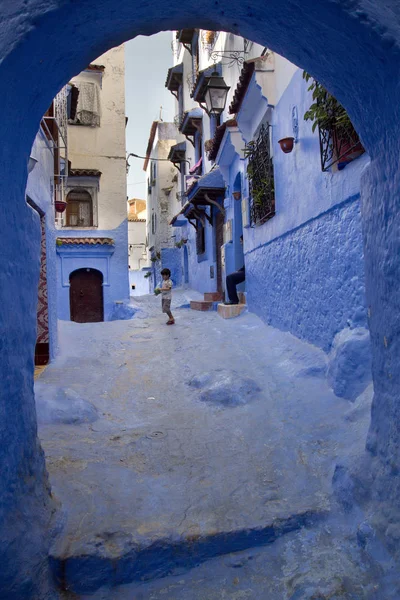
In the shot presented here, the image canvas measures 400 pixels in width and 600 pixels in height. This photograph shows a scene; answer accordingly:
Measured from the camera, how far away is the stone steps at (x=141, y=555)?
2.48 meters

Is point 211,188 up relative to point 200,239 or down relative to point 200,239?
up

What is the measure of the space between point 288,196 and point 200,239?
32.5 ft

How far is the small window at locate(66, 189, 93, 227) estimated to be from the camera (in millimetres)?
18405

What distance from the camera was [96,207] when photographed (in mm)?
18328

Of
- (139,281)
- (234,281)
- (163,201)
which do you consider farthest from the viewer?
(139,281)

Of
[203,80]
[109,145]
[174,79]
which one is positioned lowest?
[109,145]

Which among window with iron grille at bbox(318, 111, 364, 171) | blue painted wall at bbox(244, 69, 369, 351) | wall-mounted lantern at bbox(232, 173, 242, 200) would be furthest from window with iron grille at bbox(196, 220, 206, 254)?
window with iron grille at bbox(318, 111, 364, 171)

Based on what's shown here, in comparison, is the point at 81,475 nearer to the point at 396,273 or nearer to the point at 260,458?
the point at 260,458

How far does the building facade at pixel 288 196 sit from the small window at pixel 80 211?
6.58 metres

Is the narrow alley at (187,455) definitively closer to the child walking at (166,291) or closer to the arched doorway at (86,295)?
the child walking at (166,291)

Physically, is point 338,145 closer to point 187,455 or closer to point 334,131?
point 334,131

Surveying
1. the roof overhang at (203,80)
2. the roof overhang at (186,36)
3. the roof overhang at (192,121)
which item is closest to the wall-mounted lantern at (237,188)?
the roof overhang at (203,80)

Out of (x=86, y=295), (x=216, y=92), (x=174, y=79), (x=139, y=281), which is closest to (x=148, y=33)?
(x=216, y=92)

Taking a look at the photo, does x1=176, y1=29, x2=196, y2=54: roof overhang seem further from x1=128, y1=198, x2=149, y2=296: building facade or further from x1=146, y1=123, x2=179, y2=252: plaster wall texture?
x1=128, y1=198, x2=149, y2=296: building facade
